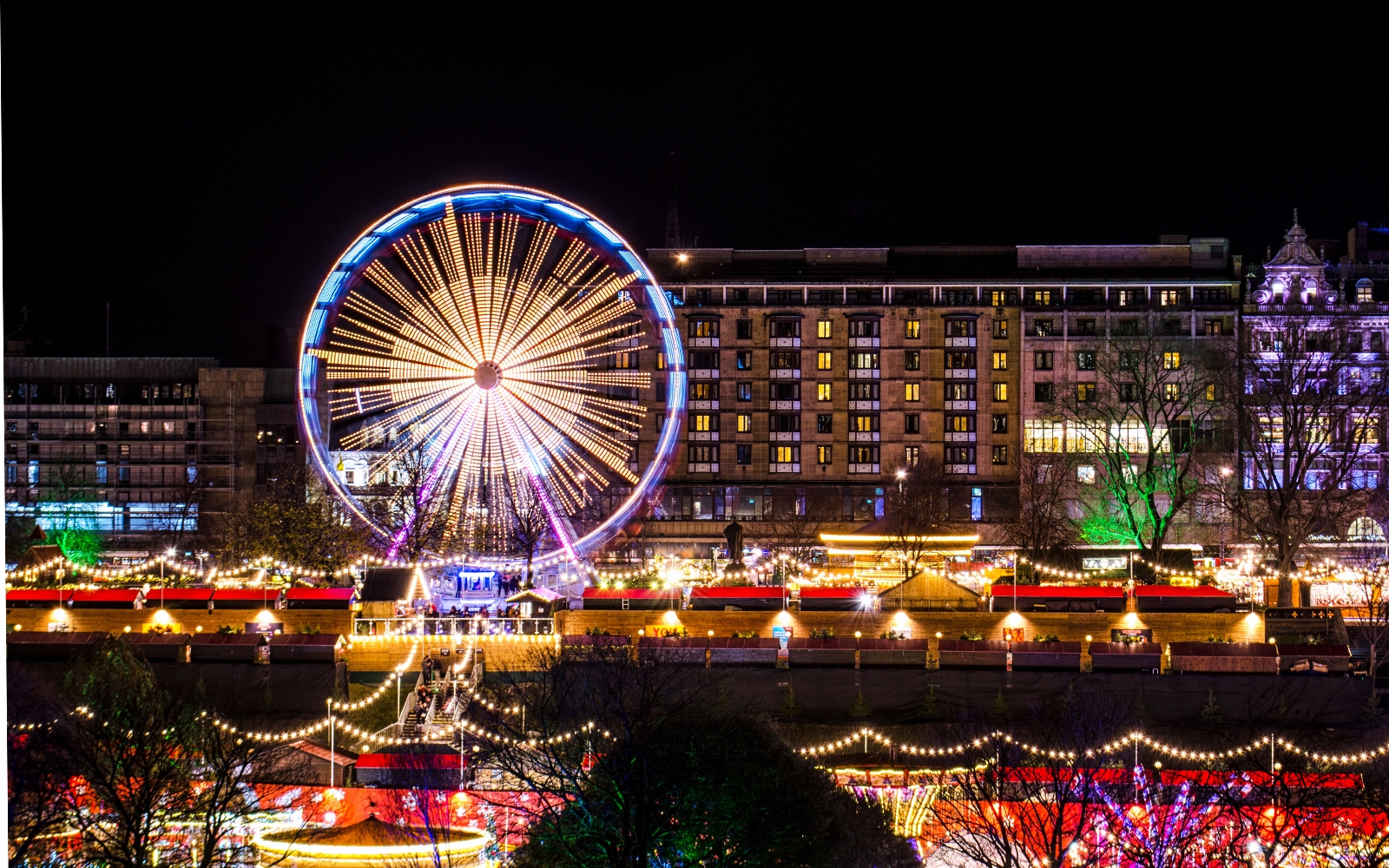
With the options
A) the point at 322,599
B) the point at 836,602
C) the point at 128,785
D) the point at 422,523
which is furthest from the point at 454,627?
the point at 128,785

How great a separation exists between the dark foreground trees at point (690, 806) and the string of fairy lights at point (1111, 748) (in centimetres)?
425

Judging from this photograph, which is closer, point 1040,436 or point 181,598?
point 181,598

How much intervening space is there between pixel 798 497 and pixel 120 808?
178 ft

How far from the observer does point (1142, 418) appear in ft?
199

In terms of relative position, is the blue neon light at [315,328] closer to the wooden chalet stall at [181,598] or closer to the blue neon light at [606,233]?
the wooden chalet stall at [181,598]

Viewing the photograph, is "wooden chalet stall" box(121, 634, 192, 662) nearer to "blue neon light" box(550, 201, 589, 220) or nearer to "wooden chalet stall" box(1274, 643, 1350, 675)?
"blue neon light" box(550, 201, 589, 220)

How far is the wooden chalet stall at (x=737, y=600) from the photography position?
36.7 metres

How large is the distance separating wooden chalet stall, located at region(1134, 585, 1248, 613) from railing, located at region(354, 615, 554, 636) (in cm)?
1808

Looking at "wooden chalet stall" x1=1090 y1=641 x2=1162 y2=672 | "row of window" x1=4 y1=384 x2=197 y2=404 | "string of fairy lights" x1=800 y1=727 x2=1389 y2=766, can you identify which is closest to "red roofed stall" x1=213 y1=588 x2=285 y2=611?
Answer: "string of fairy lights" x1=800 y1=727 x2=1389 y2=766

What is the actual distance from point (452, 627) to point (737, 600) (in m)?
8.49

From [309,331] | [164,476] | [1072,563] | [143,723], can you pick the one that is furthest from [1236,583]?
[164,476]

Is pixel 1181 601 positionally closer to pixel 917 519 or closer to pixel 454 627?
pixel 917 519

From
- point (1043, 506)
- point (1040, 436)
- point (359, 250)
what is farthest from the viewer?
point (1040, 436)

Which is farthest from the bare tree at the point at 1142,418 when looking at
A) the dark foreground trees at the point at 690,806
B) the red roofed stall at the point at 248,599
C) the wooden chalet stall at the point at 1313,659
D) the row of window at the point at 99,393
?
the row of window at the point at 99,393
